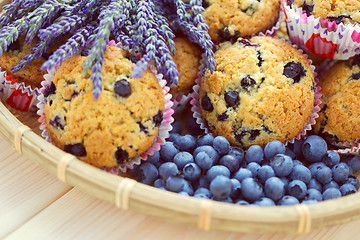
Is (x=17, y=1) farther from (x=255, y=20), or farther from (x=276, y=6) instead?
(x=276, y=6)

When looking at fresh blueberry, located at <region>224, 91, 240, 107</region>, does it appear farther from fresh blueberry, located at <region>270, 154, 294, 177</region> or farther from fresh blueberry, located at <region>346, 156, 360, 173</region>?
fresh blueberry, located at <region>346, 156, 360, 173</region>

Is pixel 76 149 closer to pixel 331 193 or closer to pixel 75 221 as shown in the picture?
pixel 75 221

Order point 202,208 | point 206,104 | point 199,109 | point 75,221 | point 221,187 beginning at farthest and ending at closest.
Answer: point 199,109, point 206,104, point 75,221, point 221,187, point 202,208

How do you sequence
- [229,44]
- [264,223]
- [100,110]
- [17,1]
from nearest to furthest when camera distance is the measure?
[264,223] < [100,110] < [17,1] < [229,44]

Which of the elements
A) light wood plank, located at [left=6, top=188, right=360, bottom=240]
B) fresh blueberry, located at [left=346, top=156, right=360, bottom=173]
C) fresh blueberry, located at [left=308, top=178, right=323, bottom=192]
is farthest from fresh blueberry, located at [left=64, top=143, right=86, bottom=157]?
fresh blueberry, located at [left=346, top=156, right=360, bottom=173]

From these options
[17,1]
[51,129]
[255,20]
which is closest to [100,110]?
[51,129]

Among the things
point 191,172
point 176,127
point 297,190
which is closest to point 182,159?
point 191,172

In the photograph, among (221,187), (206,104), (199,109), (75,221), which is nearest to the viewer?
(221,187)
